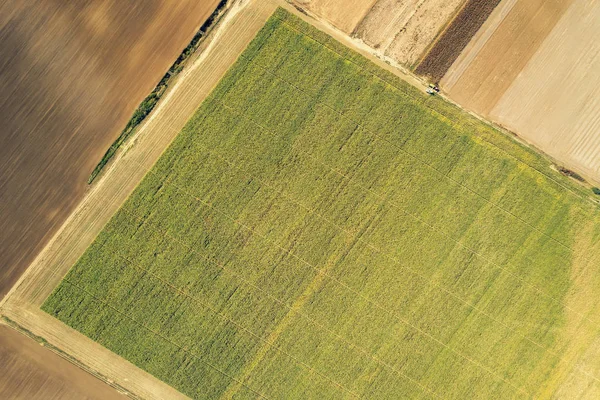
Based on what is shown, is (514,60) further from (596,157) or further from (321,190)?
(321,190)

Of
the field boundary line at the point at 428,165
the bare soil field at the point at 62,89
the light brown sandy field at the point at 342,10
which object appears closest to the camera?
the bare soil field at the point at 62,89

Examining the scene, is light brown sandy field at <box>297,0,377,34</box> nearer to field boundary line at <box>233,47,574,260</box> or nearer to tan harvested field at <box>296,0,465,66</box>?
tan harvested field at <box>296,0,465,66</box>

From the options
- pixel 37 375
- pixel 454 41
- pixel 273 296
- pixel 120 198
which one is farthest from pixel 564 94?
pixel 37 375

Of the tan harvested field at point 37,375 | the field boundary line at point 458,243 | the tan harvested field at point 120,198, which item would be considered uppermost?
the field boundary line at point 458,243

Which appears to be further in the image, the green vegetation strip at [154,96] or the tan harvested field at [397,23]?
the tan harvested field at [397,23]

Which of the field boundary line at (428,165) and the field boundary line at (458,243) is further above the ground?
the field boundary line at (428,165)

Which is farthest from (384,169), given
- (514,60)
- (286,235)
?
(514,60)

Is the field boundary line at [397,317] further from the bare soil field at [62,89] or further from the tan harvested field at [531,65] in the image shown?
the tan harvested field at [531,65]

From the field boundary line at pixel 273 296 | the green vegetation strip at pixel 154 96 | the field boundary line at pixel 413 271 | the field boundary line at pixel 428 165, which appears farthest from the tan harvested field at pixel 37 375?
the field boundary line at pixel 428 165
